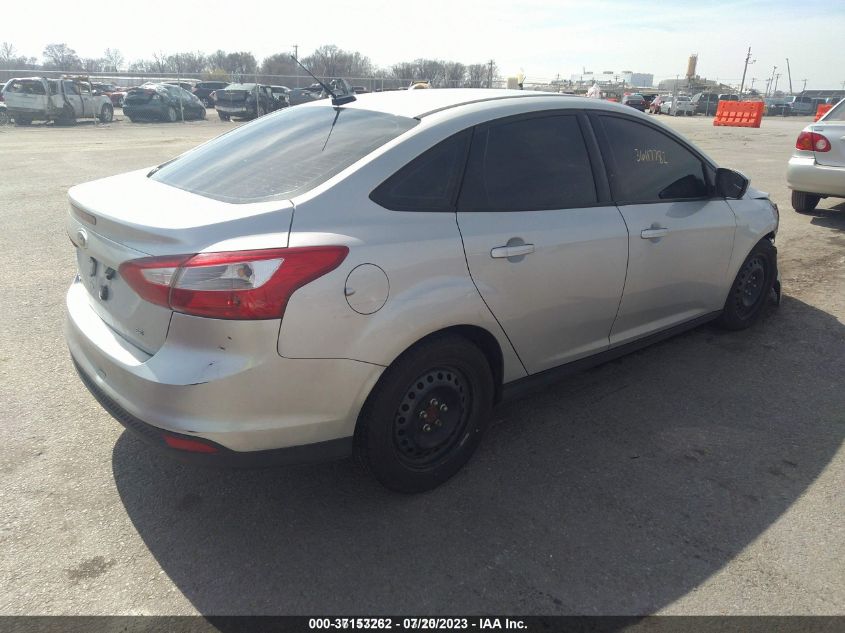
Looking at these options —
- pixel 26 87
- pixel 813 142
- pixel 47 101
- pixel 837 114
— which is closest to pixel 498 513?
pixel 813 142

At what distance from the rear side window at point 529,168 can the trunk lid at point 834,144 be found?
20.7ft

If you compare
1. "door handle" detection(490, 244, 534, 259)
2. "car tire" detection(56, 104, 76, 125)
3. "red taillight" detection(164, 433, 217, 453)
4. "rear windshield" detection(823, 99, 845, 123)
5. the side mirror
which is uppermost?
"rear windshield" detection(823, 99, 845, 123)

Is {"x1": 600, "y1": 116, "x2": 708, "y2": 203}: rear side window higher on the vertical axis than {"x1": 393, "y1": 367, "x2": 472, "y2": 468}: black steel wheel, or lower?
higher

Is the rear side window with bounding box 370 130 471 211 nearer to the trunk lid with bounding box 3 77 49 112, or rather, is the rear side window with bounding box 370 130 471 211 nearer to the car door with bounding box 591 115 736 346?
the car door with bounding box 591 115 736 346

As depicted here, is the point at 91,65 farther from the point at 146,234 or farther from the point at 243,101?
the point at 146,234

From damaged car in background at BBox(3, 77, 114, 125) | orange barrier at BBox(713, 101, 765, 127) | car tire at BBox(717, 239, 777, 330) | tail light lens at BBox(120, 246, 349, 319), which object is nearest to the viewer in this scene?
tail light lens at BBox(120, 246, 349, 319)

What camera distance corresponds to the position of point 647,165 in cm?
388

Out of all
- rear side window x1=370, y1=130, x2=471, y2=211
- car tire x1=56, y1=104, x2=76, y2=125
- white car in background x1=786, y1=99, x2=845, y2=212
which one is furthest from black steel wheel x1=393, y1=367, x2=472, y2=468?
car tire x1=56, y1=104, x2=76, y2=125

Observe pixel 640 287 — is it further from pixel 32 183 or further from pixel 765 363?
pixel 32 183

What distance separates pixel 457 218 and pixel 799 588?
6.61 ft

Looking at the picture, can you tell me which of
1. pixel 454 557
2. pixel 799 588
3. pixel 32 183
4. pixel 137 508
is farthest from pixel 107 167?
pixel 799 588

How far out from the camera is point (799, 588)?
2498mm

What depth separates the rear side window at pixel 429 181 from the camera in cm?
277

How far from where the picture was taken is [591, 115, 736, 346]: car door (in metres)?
3.71
